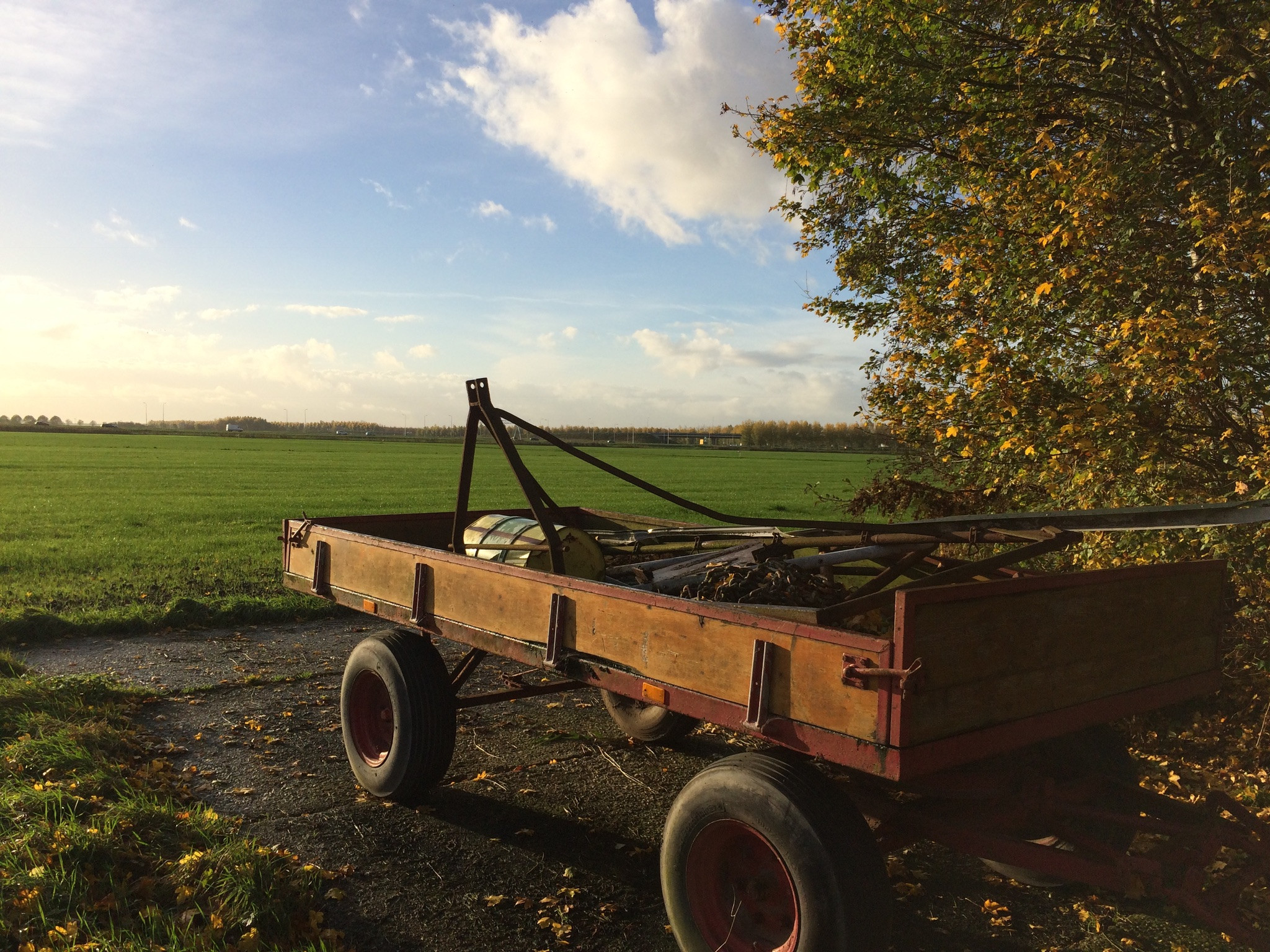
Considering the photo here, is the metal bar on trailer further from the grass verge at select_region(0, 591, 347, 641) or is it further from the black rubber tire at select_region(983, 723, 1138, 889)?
the grass verge at select_region(0, 591, 347, 641)

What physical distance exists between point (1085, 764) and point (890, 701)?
6.44 feet

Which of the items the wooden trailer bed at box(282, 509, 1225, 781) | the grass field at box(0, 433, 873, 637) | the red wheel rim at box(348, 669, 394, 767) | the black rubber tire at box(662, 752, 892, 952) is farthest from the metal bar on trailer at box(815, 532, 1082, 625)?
the grass field at box(0, 433, 873, 637)

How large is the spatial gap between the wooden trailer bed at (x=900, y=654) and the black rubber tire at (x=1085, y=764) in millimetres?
445

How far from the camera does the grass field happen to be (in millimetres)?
9797

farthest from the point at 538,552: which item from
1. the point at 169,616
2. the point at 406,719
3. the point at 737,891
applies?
the point at 169,616

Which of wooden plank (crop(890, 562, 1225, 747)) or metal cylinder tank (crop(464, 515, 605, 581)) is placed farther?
metal cylinder tank (crop(464, 515, 605, 581))

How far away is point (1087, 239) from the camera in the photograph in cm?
607

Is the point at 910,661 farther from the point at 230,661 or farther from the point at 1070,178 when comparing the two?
the point at 230,661

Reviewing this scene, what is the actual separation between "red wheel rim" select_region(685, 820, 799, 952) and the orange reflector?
458mm

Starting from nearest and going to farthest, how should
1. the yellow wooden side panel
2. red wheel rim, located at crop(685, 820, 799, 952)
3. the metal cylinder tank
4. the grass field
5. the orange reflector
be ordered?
the yellow wooden side panel < red wheel rim, located at crop(685, 820, 799, 952) < the orange reflector < the metal cylinder tank < the grass field

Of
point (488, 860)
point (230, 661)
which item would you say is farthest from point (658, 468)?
point (488, 860)

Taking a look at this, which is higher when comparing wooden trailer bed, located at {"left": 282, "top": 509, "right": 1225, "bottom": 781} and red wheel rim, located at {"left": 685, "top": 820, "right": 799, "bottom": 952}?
wooden trailer bed, located at {"left": 282, "top": 509, "right": 1225, "bottom": 781}

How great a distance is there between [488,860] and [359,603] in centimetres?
172

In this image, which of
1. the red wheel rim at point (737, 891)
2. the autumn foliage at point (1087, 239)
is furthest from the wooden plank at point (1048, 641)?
the autumn foliage at point (1087, 239)
